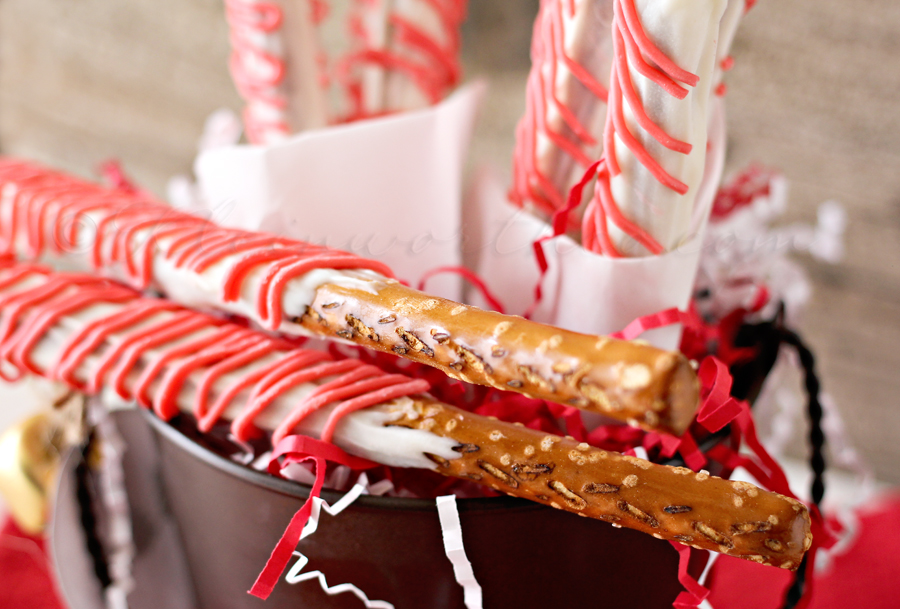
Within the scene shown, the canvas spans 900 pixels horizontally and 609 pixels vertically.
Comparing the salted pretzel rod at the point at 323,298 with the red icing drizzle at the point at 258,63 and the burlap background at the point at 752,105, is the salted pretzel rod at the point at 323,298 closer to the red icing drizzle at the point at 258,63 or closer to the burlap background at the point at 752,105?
the red icing drizzle at the point at 258,63

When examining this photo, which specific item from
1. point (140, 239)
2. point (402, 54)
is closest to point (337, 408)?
point (140, 239)

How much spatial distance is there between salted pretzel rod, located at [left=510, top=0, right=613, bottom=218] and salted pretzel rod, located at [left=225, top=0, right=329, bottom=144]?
138 mm

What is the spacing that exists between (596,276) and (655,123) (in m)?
0.07

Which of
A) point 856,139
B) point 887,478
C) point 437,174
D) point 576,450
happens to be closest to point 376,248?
point 437,174

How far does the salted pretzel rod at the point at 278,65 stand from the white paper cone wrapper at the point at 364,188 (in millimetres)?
33

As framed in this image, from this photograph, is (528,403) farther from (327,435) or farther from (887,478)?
(887,478)

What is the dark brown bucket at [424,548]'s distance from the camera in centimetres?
23

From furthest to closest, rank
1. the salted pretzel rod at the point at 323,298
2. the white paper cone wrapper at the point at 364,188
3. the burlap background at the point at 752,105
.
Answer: the burlap background at the point at 752,105, the white paper cone wrapper at the point at 364,188, the salted pretzel rod at the point at 323,298

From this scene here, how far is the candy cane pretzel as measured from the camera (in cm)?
40

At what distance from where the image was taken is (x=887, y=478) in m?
0.64

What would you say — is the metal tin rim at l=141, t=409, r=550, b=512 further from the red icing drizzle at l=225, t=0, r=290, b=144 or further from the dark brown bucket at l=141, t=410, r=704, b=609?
the red icing drizzle at l=225, t=0, r=290, b=144

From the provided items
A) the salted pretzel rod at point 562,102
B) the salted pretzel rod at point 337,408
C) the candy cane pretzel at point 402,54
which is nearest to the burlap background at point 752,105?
the candy cane pretzel at point 402,54

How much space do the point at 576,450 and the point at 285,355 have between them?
0.41 ft

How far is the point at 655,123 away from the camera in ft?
0.78
